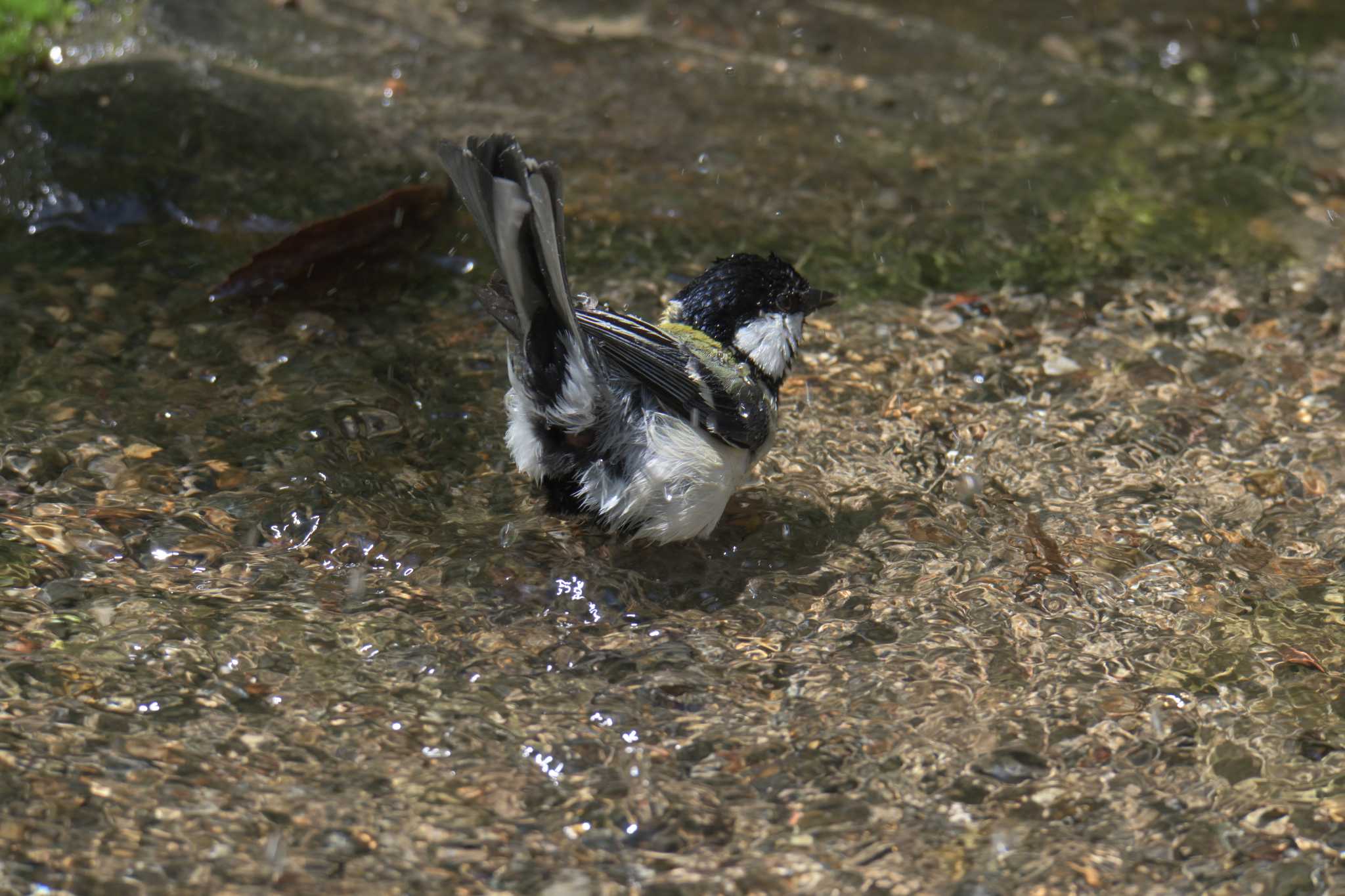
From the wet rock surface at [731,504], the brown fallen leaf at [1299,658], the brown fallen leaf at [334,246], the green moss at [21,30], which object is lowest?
the brown fallen leaf at [1299,658]

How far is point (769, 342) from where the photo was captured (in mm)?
4105

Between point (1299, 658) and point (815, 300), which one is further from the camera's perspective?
point (815, 300)

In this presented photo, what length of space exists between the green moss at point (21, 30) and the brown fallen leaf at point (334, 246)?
5.20ft

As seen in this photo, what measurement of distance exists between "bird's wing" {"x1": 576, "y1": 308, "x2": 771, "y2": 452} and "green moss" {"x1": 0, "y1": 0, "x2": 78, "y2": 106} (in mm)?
3300

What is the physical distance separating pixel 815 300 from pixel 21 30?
375 cm

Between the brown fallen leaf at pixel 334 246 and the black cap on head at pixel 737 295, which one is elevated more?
the brown fallen leaf at pixel 334 246

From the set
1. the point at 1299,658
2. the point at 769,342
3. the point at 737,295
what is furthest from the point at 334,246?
the point at 1299,658

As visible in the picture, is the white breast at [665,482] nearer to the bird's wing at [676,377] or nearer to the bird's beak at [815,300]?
the bird's wing at [676,377]

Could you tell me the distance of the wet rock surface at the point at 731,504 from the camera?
9.66 feet

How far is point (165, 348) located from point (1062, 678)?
3.08 metres

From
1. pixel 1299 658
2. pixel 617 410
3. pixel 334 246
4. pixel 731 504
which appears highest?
pixel 334 246

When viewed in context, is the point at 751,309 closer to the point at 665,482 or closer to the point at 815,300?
the point at 815,300

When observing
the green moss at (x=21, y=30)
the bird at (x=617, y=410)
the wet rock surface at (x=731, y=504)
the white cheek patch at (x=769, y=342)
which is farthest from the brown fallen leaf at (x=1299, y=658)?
the green moss at (x=21, y=30)

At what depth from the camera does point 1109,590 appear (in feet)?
12.3
